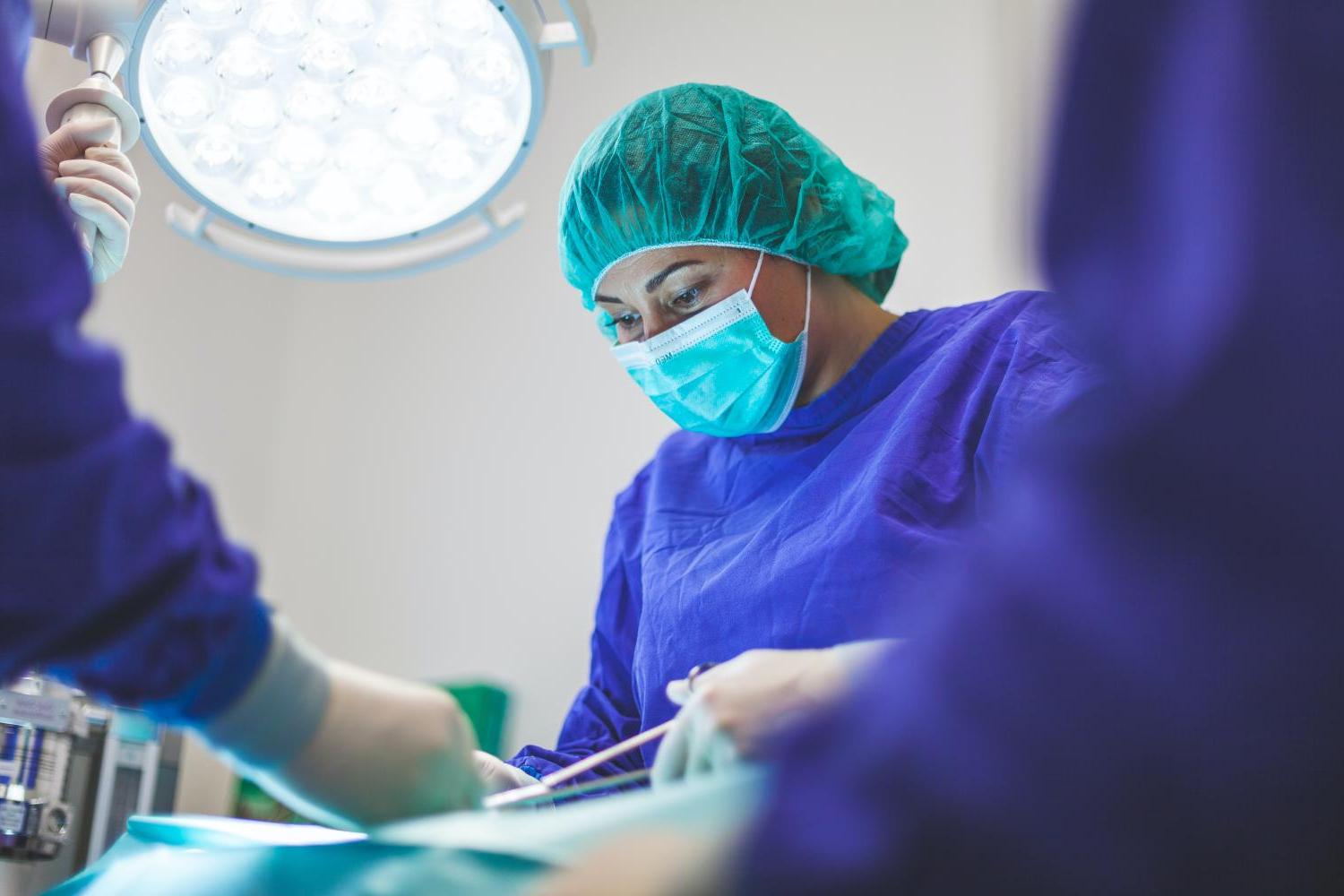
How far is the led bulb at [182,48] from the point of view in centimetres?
136

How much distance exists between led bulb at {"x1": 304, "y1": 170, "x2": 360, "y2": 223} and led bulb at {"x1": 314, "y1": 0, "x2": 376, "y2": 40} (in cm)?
19

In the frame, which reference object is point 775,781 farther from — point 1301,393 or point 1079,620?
point 1301,393

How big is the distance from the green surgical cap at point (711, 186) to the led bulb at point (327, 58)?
366 mm

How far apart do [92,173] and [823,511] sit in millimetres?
927

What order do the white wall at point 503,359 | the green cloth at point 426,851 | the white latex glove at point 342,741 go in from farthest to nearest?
the white wall at point 503,359, the white latex glove at point 342,741, the green cloth at point 426,851

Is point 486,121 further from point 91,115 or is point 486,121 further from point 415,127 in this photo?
point 91,115

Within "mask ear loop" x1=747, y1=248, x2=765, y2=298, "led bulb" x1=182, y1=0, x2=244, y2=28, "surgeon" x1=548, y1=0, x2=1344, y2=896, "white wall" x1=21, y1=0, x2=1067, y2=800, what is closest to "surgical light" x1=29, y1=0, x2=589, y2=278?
"led bulb" x1=182, y1=0, x2=244, y2=28

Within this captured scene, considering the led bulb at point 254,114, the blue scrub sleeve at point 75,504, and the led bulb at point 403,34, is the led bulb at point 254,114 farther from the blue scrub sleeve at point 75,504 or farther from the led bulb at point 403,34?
the blue scrub sleeve at point 75,504

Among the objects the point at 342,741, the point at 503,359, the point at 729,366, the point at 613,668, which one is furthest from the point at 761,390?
the point at 503,359

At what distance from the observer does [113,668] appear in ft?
2.50

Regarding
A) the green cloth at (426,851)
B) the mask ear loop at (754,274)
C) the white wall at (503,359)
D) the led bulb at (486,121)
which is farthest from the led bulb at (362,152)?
the white wall at (503,359)

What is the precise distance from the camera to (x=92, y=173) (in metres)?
1.38

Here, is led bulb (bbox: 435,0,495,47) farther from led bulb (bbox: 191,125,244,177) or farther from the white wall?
the white wall

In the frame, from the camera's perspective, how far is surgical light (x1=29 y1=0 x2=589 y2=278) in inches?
53.6
